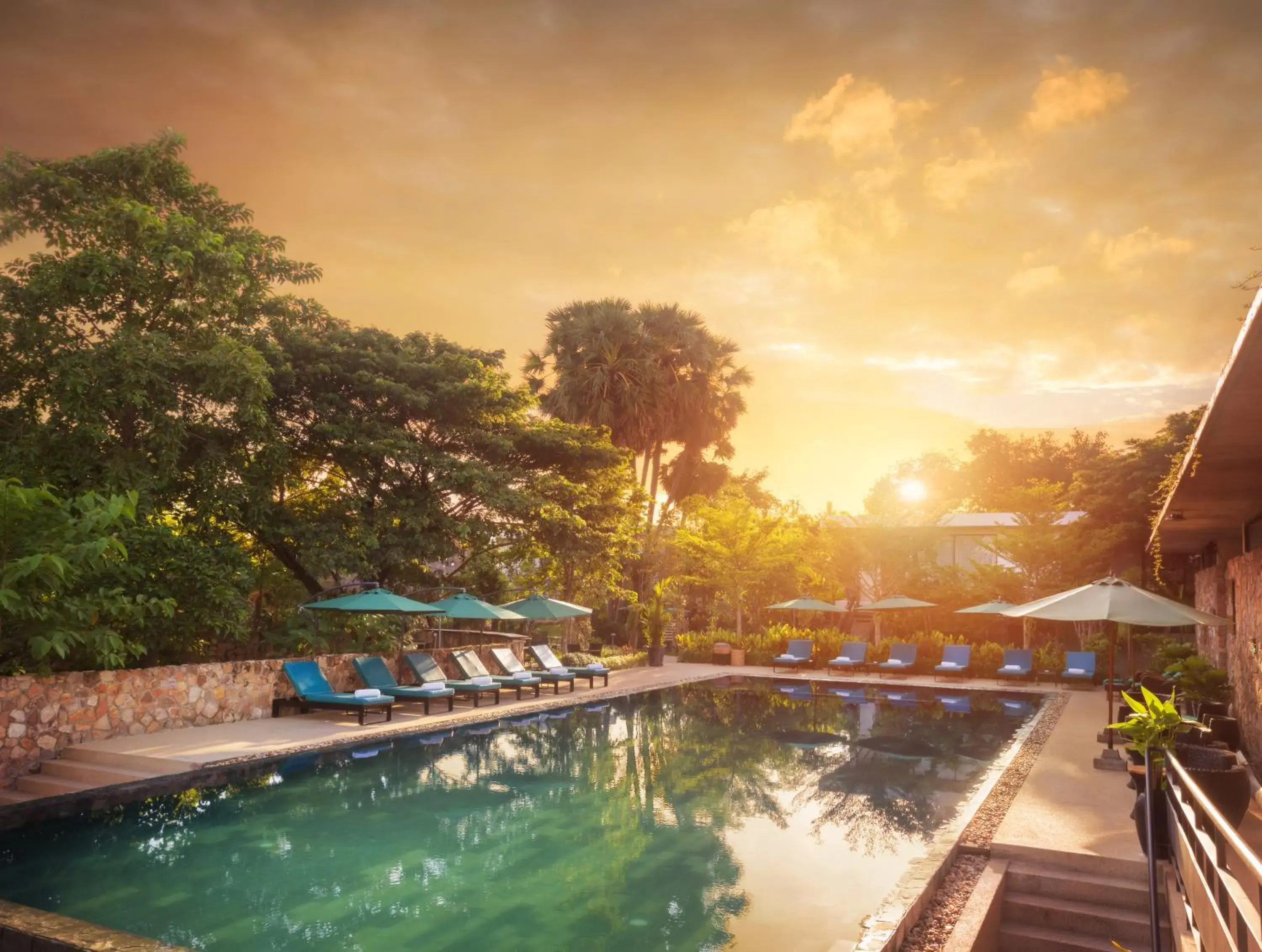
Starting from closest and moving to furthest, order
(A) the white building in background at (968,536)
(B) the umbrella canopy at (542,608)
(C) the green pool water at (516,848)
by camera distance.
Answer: (C) the green pool water at (516,848) → (B) the umbrella canopy at (542,608) → (A) the white building in background at (968,536)

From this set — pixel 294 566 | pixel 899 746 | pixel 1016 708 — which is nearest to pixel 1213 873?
pixel 899 746

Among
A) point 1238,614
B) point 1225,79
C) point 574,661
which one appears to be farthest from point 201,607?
point 1225,79

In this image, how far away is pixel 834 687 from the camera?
21688 millimetres

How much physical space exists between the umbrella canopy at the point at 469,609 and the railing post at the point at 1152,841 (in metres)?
12.4

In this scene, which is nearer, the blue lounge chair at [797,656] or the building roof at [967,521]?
the blue lounge chair at [797,656]

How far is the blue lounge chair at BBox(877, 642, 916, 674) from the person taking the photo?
2267 cm

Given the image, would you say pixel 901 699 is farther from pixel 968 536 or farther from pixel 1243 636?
pixel 968 536

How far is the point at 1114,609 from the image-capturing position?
390 inches

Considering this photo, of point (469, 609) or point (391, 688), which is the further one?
point (469, 609)

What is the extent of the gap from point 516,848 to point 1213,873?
19.0 feet

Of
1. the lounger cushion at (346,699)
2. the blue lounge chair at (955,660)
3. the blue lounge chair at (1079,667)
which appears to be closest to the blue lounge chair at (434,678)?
the lounger cushion at (346,699)

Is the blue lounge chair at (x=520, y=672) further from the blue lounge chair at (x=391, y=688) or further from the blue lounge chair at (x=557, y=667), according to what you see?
the blue lounge chair at (x=391, y=688)

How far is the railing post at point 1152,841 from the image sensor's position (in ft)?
15.5

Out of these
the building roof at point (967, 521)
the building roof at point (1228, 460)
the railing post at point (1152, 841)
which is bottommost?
the railing post at point (1152, 841)
